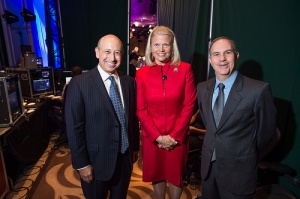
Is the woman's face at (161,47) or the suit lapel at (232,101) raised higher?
the woman's face at (161,47)

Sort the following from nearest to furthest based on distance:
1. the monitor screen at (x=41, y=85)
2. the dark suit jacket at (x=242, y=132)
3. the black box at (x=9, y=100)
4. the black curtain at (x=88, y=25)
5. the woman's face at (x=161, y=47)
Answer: the dark suit jacket at (x=242, y=132) < the woman's face at (x=161, y=47) < the black box at (x=9, y=100) < the monitor screen at (x=41, y=85) < the black curtain at (x=88, y=25)

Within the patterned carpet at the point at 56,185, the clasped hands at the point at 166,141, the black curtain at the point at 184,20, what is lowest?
the patterned carpet at the point at 56,185

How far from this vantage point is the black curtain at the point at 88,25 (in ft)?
18.5

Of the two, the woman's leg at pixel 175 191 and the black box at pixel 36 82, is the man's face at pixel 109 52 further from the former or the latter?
the black box at pixel 36 82

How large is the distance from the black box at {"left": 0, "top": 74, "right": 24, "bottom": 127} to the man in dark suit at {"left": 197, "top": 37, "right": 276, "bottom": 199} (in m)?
2.39

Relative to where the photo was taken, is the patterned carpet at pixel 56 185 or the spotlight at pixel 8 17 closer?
the patterned carpet at pixel 56 185

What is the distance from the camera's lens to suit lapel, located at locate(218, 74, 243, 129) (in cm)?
137

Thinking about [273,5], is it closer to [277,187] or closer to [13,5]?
[277,187]

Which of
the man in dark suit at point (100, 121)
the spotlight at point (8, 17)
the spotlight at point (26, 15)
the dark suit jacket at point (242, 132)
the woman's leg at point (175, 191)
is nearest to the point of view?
the dark suit jacket at point (242, 132)

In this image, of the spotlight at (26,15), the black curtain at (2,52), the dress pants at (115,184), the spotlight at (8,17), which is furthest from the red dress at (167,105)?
the spotlight at (26,15)

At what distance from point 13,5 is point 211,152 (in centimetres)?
640

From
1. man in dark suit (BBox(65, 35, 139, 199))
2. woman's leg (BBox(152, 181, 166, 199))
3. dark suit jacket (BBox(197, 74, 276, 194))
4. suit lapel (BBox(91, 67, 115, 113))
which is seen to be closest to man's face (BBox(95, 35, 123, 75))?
man in dark suit (BBox(65, 35, 139, 199))

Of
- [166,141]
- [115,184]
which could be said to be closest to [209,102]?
[166,141]

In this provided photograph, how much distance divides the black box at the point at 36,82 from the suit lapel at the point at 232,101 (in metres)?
3.97
